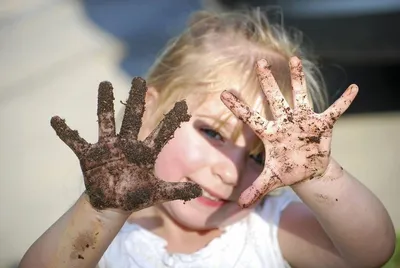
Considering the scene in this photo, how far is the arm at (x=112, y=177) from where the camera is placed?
0.90m

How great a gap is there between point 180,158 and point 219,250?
18 cm

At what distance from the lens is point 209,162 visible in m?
1.15

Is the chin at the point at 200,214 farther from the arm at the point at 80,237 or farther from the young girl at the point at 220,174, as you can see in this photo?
the arm at the point at 80,237

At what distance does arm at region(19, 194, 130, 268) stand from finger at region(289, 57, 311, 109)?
0.27m

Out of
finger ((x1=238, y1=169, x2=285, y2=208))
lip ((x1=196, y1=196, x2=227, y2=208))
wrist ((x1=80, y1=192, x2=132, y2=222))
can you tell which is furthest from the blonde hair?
wrist ((x1=80, y1=192, x2=132, y2=222))

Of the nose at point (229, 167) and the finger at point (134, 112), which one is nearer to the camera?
the finger at point (134, 112)

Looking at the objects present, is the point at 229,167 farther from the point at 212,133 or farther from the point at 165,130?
the point at 165,130

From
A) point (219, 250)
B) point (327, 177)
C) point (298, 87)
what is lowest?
point (219, 250)

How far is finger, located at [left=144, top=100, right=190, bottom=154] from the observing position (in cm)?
91

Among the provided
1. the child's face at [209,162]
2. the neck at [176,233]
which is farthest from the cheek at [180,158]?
the neck at [176,233]

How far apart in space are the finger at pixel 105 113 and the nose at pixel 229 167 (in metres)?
0.27

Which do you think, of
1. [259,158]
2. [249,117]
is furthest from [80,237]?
[259,158]

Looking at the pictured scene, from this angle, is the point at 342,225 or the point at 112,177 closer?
the point at 112,177

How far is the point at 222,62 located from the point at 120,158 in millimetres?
→ 391
